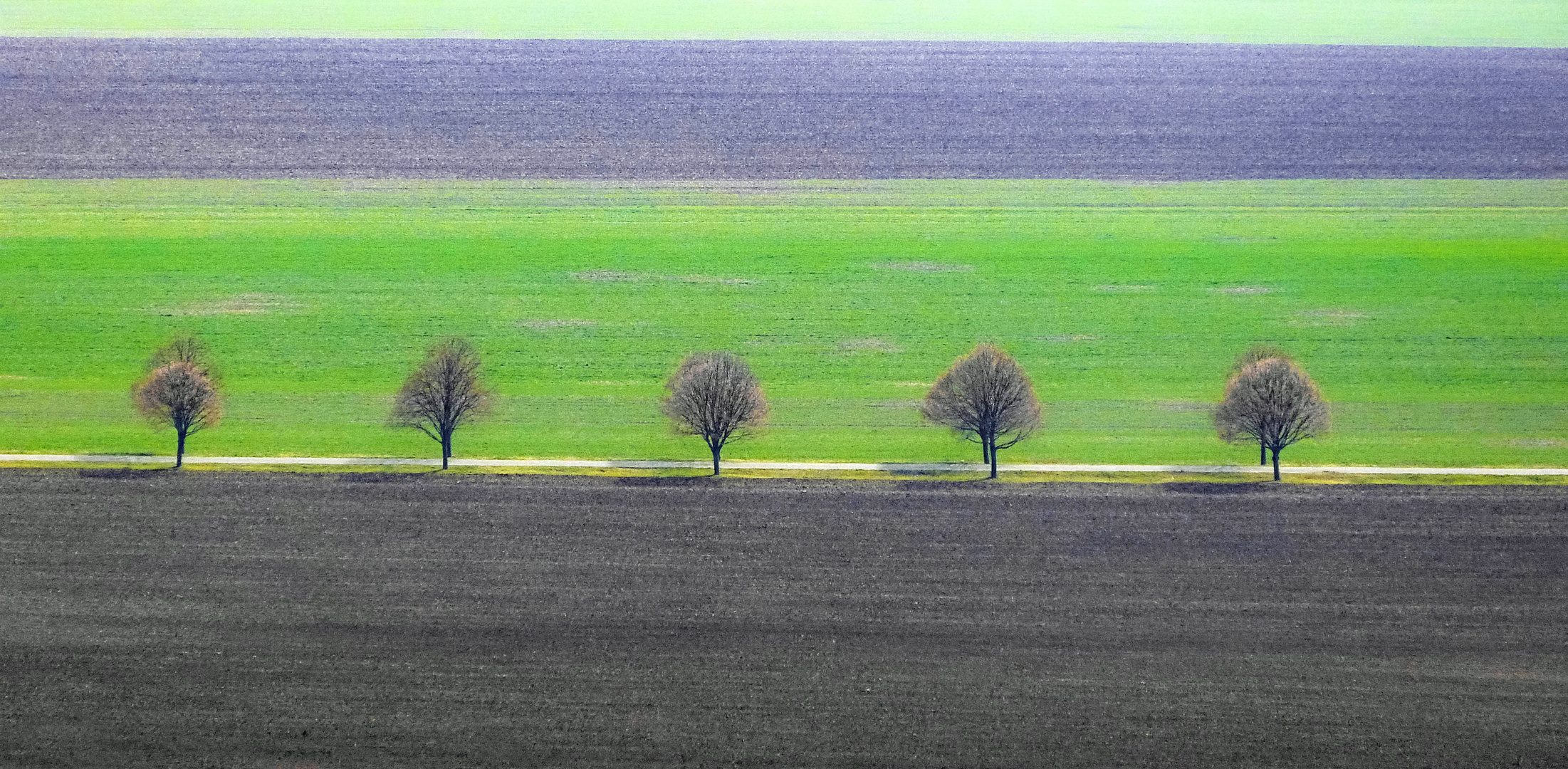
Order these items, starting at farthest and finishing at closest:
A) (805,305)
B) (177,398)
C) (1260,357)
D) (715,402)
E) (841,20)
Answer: (841,20) < (805,305) < (1260,357) < (177,398) < (715,402)

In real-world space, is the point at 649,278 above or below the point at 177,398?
above

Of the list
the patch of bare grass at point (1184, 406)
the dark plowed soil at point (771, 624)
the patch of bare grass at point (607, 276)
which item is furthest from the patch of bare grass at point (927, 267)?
the dark plowed soil at point (771, 624)

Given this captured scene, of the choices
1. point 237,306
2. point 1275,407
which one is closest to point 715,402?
point 1275,407

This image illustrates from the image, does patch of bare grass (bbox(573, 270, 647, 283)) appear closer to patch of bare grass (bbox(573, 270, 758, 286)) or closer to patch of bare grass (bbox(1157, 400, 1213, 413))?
patch of bare grass (bbox(573, 270, 758, 286))

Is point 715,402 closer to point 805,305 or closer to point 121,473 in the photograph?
point 805,305

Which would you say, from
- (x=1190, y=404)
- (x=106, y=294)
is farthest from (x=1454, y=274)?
(x=106, y=294)
